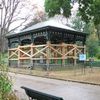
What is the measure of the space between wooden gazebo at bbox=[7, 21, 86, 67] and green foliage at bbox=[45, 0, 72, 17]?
12.9m

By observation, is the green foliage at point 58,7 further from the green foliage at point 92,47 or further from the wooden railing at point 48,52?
the green foliage at point 92,47

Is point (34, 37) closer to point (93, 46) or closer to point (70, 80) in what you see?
point (70, 80)

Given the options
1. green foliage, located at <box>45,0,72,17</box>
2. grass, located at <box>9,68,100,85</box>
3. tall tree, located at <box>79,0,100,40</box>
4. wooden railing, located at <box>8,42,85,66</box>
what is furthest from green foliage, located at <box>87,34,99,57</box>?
green foliage, located at <box>45,0,72,17</box>

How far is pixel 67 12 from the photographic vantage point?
83.9ft

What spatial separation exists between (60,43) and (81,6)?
17433 millimetres

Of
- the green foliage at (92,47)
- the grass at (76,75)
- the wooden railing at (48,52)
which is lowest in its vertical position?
the grass at (76,75)

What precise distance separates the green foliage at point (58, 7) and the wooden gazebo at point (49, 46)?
1295cm

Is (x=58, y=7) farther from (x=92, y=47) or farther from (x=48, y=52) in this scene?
(x=92, y=47)

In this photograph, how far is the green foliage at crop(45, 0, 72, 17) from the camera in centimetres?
2512

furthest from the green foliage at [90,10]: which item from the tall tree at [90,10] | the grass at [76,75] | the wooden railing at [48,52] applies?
the wooden railing at [48,52]

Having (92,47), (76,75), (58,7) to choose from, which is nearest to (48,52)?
(76,75)

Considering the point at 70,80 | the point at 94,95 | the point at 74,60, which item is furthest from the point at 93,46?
the point at 94,95

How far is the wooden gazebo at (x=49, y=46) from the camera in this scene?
1563 inches

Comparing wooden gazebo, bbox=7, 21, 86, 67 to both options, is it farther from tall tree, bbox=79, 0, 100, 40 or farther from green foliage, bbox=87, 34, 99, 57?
green foliage, bbox=87, 34, 99, 57
